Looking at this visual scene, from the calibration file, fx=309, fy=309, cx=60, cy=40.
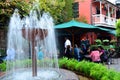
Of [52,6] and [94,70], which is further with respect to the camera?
[52,6]

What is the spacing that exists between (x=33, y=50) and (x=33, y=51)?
1.5 inches

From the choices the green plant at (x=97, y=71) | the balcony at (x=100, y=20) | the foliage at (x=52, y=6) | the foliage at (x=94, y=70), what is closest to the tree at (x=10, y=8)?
the foliage at (x=52, y=6)

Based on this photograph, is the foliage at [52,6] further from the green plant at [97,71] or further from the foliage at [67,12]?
the green plant at [97,71]

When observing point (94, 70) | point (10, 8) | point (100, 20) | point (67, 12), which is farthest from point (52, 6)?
point (94, 70)

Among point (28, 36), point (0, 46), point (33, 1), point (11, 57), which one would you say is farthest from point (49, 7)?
point (28, 36)

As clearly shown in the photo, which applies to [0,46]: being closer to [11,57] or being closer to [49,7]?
[49,7]

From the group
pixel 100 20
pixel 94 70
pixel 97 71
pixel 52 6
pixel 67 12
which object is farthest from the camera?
pixel 100 20

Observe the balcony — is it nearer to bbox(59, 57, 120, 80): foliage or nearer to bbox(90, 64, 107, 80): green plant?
bbox(59, 57, 120, 80): foliage

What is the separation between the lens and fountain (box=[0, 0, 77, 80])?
9766 mm

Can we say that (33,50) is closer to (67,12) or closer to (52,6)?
(52,6)

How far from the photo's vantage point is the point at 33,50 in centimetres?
988

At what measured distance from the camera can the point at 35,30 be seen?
9695 millimetres

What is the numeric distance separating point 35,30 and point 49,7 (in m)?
15.2

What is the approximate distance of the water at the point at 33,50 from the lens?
9773mm
